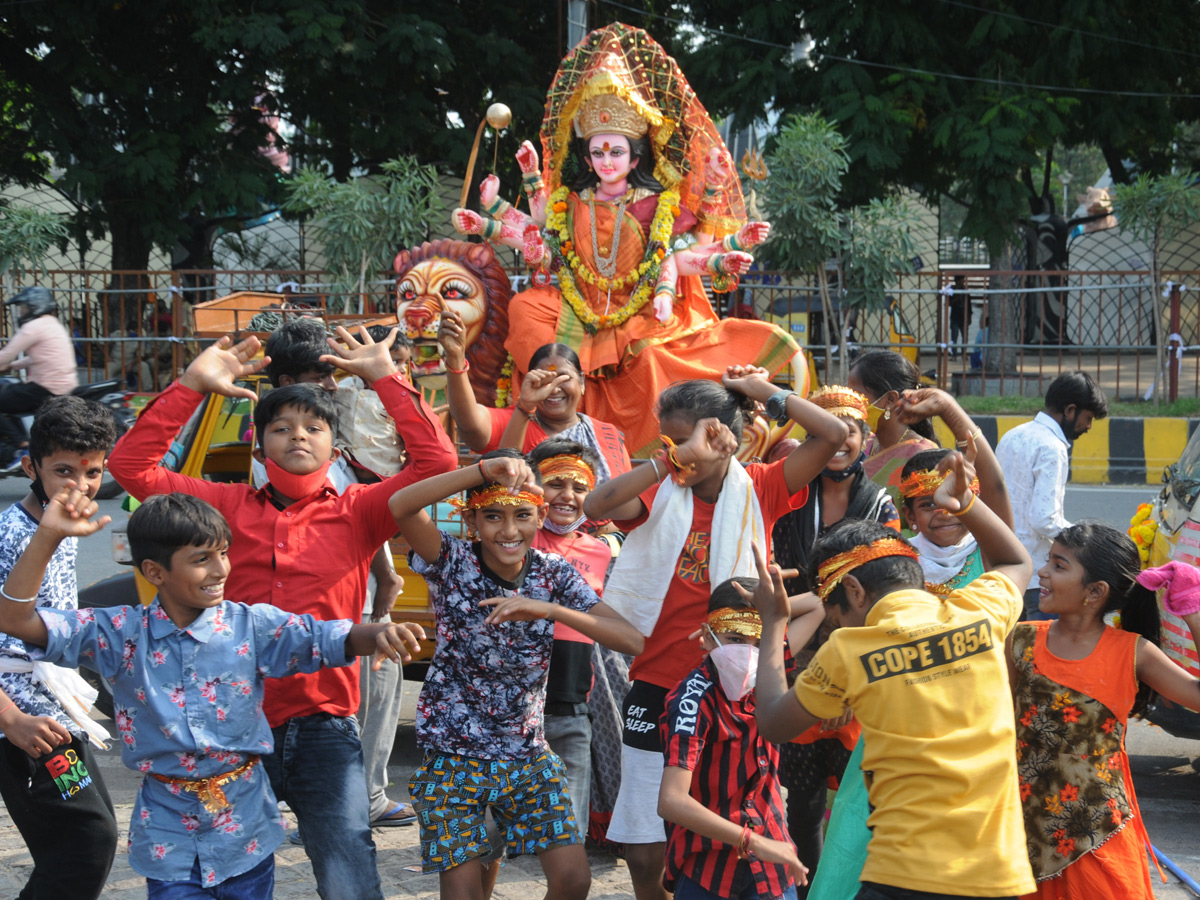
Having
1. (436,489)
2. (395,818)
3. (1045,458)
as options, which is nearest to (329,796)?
(436,489)

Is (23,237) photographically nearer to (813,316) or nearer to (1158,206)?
(813,316)

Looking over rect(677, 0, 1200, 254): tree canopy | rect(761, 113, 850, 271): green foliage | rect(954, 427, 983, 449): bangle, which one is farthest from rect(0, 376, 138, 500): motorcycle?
rect(954, 427, 983, 449): bangle

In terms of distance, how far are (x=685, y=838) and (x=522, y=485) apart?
3.27ft

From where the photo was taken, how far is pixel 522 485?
352 centimetres

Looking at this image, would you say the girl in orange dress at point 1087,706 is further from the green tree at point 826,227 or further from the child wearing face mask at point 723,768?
the green tree at point 826,227

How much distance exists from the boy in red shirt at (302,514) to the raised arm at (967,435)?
4.35 feet

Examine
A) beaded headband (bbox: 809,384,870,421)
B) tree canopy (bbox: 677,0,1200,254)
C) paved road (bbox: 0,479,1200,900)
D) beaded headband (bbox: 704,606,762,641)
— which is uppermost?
tree canopy (bbox: 677,0,1200,254)

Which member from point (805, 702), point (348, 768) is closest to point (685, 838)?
point (805, 702)

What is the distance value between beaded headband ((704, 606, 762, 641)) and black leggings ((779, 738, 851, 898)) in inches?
31.7

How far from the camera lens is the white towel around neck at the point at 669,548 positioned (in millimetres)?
3652

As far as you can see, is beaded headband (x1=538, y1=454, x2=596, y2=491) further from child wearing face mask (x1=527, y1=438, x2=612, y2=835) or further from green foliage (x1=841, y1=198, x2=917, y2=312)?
green foliage (x1=841, y1=198, x2=917, y2=312)

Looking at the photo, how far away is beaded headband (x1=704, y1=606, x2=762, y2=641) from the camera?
3.24 metres

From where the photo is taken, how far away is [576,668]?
4.06 meters

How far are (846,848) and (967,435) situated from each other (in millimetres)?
1269
